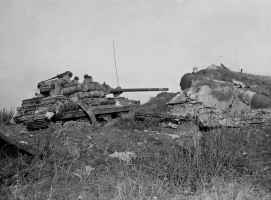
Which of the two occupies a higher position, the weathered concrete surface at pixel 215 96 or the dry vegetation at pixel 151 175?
the weathered concrete surface at pixel 215 96

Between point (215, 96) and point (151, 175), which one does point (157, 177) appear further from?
point (215, 96)

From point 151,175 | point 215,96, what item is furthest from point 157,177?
point 215,96

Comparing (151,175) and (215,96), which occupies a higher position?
(215,96)

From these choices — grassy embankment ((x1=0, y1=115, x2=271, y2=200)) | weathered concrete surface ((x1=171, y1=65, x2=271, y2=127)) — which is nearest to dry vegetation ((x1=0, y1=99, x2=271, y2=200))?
grassy embankment ((x1=0, y1=115, x2=271, y2=200))

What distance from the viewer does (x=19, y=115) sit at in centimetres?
1198

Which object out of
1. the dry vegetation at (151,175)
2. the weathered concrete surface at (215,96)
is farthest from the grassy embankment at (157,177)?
the weathered concrete surface at (215,96)

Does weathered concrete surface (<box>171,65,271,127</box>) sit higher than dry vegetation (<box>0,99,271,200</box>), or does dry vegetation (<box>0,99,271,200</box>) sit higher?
weathered concrete surface (<box>171,65,271,127</box>)

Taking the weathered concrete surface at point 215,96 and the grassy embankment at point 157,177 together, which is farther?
the weathered concrete surface at point 215,96

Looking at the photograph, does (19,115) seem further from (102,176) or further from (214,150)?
(214,150)

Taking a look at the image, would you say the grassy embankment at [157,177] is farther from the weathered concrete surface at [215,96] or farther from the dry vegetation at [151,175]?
the weathered concrete surface at [215,96]

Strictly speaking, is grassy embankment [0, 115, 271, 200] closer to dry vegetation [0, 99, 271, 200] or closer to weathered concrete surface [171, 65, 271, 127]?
dry vegetation [0, 99, 271, 200]

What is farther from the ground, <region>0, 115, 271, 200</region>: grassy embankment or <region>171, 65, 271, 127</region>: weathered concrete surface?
<region>171, 65, 271, 127</region>: weathered concrete surface

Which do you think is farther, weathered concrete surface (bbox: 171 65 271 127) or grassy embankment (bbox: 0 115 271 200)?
weathered concrete surface (bbox: 171 65 271 127)

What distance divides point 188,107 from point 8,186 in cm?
941
